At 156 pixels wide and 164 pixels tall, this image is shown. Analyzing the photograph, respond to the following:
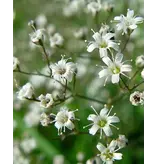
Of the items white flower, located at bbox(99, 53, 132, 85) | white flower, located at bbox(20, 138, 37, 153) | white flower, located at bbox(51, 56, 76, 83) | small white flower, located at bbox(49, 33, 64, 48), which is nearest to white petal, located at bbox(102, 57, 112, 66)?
white flower, located at bbox(99, 53, 132, 85)

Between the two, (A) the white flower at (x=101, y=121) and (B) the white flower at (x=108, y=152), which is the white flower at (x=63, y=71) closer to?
(A) the white flower at (x=101, y=121)

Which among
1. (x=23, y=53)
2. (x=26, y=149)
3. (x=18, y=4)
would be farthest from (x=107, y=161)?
(x=18, y=4)

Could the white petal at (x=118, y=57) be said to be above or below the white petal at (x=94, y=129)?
above

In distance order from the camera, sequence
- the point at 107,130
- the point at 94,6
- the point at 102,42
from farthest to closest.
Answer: the point at 94,6, the point at 102,42, the point at 107,130

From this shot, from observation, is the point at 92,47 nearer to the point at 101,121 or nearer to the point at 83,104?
the point at 101,121

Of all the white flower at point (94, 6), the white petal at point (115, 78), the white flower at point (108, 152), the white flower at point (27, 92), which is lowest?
the white flower at point (108, 152)

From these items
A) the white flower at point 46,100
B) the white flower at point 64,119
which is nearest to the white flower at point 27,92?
the white flower at point 46,100

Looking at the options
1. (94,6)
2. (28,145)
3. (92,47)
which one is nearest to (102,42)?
(92,47)
